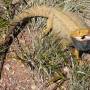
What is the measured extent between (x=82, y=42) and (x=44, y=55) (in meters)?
0.41

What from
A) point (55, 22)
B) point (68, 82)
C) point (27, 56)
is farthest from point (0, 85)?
point (55, 22)

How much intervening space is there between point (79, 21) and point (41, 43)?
525 mm

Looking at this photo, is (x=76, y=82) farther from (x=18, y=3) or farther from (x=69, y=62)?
(x=18, y=3)

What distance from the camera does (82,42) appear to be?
162 inches

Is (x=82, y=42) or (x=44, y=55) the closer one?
(x=82, y=42)

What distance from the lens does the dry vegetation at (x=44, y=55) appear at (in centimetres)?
413

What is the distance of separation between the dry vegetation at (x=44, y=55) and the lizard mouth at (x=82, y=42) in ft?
0.42

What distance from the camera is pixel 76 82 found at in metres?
4.05

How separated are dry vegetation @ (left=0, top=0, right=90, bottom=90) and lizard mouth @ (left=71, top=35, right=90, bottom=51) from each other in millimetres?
129

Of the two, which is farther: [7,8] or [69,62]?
[7,8]

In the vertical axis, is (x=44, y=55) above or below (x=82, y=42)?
below

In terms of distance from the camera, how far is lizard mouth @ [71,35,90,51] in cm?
406

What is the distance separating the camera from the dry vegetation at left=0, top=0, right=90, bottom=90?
4133 mm

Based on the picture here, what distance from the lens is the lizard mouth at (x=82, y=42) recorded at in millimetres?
4062
